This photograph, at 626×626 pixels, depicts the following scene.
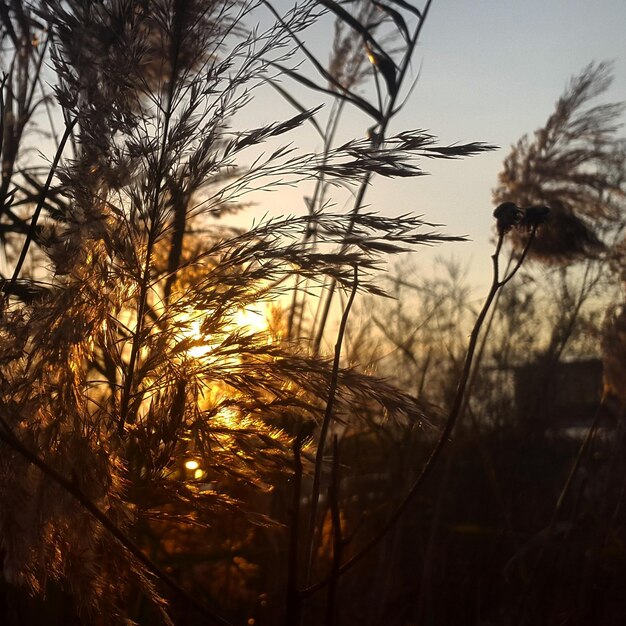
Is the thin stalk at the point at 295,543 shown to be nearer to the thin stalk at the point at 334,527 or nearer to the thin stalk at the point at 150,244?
the thin stalk at the point at 334,527

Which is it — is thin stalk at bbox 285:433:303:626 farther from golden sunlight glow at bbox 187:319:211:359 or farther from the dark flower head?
the dark flower head

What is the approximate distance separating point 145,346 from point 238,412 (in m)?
0.26

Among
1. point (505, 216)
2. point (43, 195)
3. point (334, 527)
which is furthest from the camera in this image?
point (43, 195)

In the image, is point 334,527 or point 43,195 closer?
point 334,527

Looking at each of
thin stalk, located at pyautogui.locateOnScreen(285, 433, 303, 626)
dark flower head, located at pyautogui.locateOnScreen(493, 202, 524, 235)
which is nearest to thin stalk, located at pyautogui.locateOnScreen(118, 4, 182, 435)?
thin stalk, located at pyautogui.locateOnScreen(285, 433, 303, 626)

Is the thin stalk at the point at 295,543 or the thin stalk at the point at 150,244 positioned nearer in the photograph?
the thin stalk at the point at 295,543

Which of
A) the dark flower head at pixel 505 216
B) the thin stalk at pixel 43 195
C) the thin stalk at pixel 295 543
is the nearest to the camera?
the thin stalk at pixel 295 543

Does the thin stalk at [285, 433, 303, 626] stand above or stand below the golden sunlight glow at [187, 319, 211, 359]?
below

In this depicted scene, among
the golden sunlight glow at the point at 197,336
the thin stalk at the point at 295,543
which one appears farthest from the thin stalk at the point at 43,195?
the thin stalk at the point at 295,543

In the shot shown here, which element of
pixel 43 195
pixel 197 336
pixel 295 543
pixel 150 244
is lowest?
pixel 295 543

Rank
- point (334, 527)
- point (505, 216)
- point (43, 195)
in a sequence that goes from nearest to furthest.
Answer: point (334, 527)
point (505, 216)
point (43, 195)

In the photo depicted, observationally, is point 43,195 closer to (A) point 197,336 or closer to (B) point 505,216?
(A) point 197,336

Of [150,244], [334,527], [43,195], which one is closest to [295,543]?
[334,527]

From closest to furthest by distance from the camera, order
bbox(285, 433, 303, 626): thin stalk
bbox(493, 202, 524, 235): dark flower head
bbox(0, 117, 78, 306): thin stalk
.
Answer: bbox(285, 433, 303, 626): thin stalk, bbox(493, 202, 524, 235): dark flower head, bbox(0, 117, 78, 306): thin stalk
